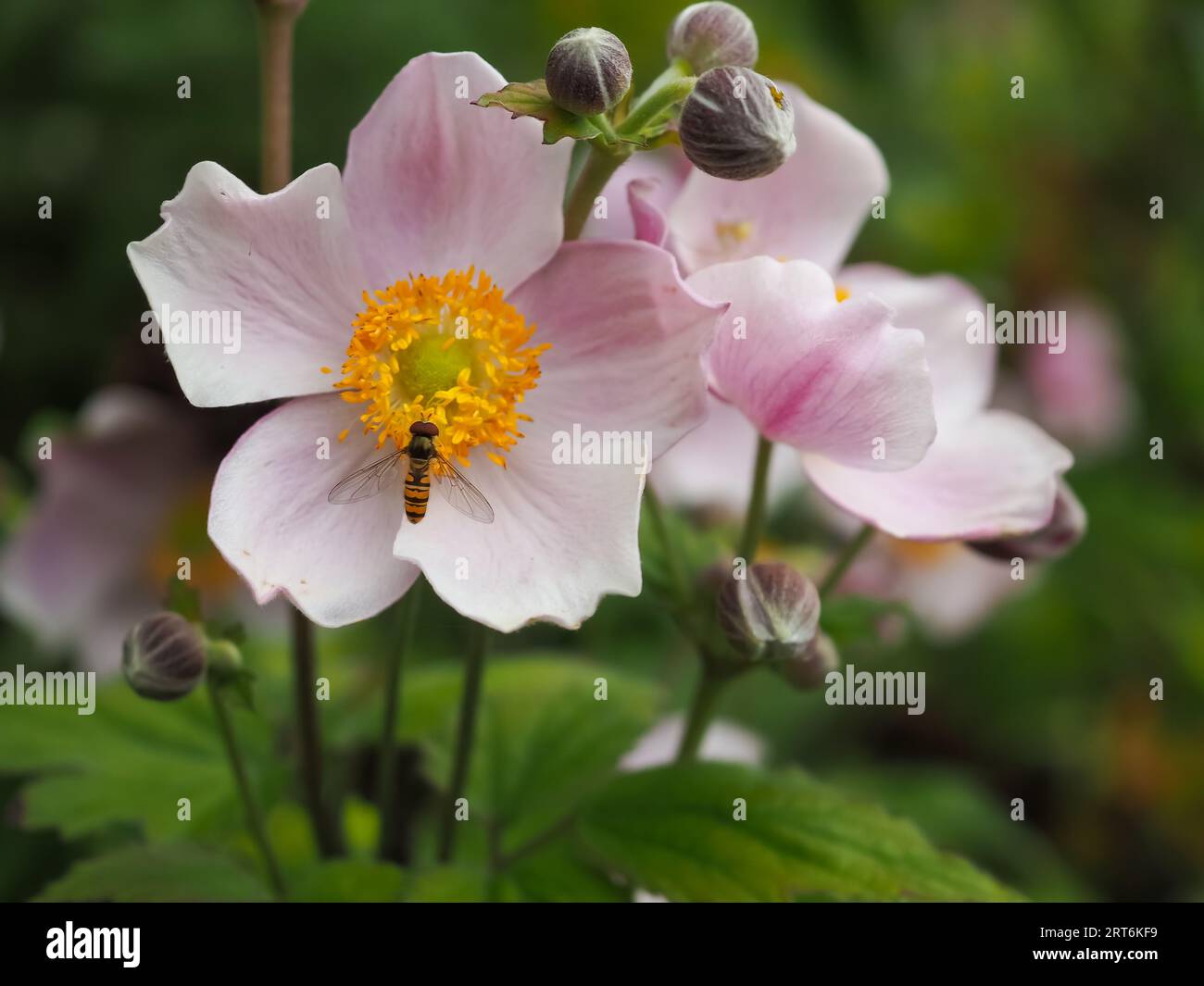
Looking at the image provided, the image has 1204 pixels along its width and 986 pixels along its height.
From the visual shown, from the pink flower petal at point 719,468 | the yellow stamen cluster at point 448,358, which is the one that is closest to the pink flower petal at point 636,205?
the yellow stamen cluster at point 448,358

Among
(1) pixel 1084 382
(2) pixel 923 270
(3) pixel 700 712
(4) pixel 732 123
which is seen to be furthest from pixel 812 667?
(1) pixel 1084 382

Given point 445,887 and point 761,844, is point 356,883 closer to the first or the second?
point 445,887

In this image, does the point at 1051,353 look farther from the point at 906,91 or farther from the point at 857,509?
the point at 857,509

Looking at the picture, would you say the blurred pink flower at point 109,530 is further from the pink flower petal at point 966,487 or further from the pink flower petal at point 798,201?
the pink flower petal at point 966,487

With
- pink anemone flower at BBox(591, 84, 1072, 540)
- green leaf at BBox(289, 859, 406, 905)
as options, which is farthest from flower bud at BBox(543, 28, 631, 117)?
green leaf at BBox(289, 859, 406, 905)

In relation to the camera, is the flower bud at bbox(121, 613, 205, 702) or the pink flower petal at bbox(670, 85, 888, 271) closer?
the flower bud at bbox(121, 613, 205, 702)

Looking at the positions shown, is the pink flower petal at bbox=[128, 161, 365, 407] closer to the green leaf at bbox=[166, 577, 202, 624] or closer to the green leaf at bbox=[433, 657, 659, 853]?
the green leaf at bbox=[166, 577, 202, 624]
